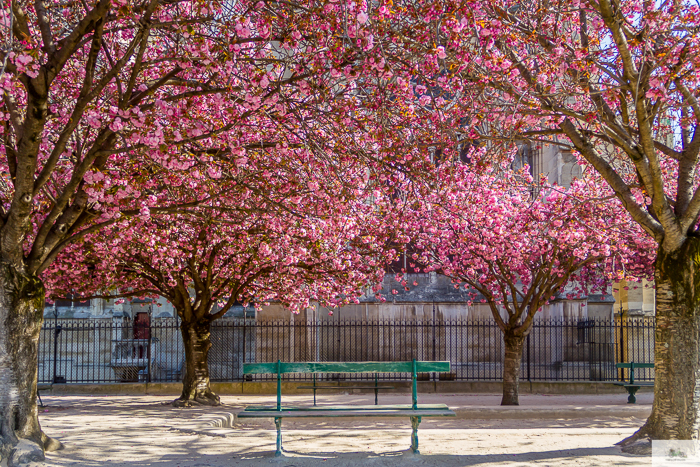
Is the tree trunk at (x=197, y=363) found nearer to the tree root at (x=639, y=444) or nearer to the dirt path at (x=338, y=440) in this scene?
the dirt path at (x=338, y=440)

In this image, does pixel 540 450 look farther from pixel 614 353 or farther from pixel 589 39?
pixel 614 353

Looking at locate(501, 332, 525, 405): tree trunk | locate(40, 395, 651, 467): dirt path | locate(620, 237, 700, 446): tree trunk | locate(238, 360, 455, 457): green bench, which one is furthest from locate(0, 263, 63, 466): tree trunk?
locate(501, 332, 525, 405): tree trunk

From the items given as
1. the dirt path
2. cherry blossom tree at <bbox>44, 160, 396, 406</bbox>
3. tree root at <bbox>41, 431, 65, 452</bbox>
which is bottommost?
the dirt path

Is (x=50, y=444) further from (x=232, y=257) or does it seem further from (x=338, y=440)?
(x=232, y=257)

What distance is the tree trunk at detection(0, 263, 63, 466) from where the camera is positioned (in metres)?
7.26

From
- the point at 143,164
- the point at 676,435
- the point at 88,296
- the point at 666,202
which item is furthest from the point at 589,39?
the point at 88,296

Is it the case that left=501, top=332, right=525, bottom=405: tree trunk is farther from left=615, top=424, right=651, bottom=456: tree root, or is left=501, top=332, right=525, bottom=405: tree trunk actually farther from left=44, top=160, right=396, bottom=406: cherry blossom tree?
left=615, top=424, right=651, bottom=456: tree root

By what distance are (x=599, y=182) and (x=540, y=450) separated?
9302mm

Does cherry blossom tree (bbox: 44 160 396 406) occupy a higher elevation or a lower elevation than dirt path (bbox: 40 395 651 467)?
higher

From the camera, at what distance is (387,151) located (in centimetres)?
838

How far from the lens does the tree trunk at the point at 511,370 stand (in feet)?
47.0

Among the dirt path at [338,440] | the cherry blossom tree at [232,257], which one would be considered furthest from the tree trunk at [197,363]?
the dirt path at [338,440]

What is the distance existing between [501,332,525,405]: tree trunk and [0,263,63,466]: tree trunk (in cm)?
965

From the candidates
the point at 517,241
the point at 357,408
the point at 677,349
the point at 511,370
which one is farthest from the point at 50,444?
the point at 517,241
